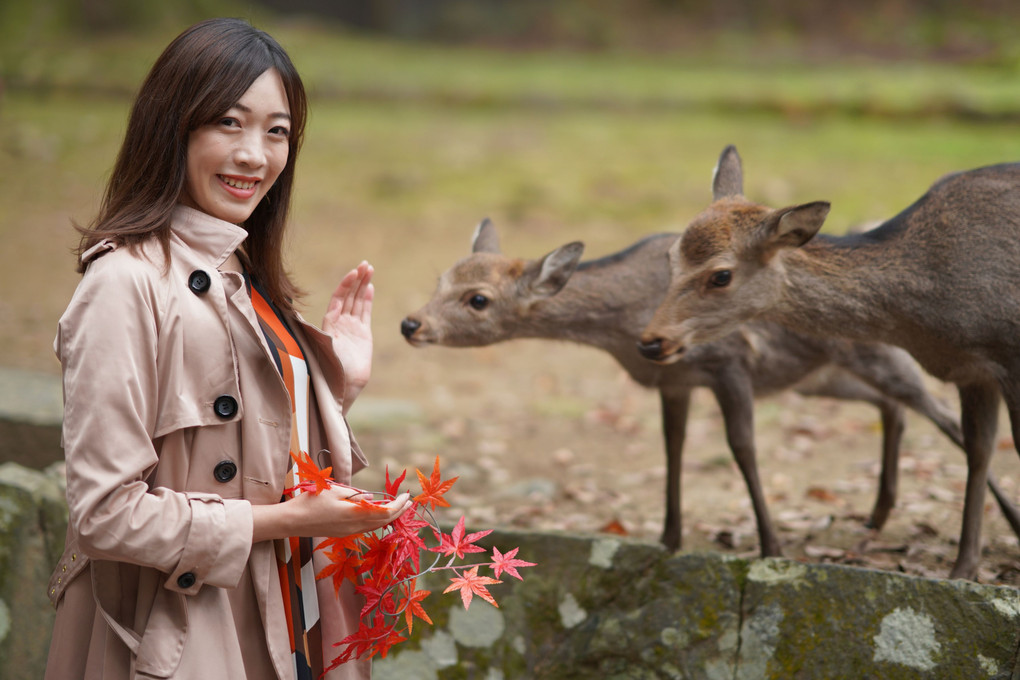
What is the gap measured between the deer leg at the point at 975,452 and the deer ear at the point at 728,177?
1305 mm

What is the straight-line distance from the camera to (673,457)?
4.72 m

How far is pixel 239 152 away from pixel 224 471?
79 cm

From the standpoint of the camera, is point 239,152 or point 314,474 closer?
point 314,474

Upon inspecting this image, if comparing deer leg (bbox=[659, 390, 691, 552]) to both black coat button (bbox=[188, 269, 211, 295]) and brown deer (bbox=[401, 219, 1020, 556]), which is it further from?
black coat button (bbox=[188, 269, 211, 295])

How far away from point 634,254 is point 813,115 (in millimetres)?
9507

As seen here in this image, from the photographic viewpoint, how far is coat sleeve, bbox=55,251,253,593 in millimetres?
2008

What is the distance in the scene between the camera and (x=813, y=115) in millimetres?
13234

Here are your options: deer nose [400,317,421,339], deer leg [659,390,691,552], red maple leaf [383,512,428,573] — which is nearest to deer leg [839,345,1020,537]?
deer leg [659,390,691,552]

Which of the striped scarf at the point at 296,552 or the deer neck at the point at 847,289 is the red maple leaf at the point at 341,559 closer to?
the striped scarf at the point at 296,552

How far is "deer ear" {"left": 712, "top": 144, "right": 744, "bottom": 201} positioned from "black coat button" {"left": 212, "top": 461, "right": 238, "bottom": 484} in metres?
2.76

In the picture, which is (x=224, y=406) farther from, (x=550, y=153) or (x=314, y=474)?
(x=550, y=153)

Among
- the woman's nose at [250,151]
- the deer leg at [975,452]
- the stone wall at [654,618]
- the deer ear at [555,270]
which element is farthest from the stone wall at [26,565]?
the deer leg at [975,452]

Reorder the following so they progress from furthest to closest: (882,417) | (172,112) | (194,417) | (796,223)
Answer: (882,417) → (796,223) → (172,112) → (194,417)

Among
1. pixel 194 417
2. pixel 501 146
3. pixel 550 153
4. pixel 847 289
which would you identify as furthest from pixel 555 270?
pixel 501 146
